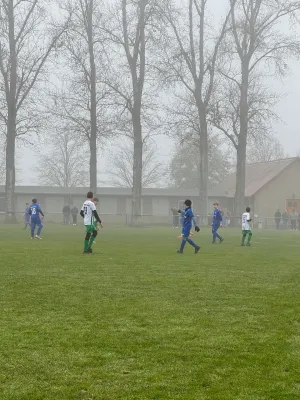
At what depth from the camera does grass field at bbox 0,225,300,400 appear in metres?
5.58

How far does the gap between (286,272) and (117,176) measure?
94995mm

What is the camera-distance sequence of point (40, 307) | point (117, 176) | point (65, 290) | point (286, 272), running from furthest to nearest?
point (117, 176), point (286, 272), point (65, 290), point (40, 307)

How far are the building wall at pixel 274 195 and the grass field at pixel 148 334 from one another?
51592mm

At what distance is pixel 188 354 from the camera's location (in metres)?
6.68

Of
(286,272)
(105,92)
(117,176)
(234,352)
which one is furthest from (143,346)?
(117,176)

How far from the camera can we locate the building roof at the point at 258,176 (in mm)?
65812

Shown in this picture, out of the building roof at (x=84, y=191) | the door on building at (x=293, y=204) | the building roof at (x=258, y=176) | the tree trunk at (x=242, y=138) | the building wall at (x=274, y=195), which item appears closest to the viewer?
the tree trunk at (x=242, y=138)

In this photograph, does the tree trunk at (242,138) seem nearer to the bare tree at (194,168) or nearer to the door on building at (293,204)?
the door on building at (293,204)

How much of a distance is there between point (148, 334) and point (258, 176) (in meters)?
63.7

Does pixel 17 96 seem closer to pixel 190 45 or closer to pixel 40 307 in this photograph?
pixel 190 45

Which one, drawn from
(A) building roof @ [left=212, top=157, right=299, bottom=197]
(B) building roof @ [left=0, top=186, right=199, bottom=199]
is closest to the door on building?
(A) building roof @ [left=212, top=157, right=299, bottom=197]

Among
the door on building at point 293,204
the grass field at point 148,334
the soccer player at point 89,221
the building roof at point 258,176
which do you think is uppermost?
the building roof at point 258,176

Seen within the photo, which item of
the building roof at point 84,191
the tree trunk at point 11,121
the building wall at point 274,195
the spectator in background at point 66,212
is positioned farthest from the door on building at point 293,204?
the tree trunk at point 11,121

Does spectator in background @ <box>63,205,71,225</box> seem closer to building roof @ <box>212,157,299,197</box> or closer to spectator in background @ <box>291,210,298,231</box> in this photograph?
spectator in background @ <box>291,210,298,231</box>
